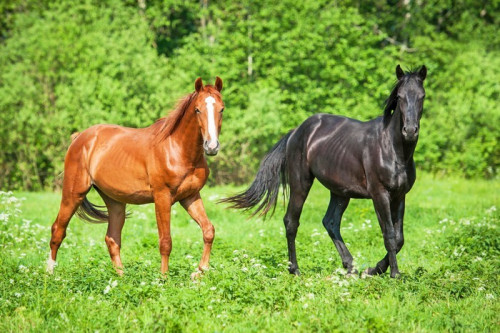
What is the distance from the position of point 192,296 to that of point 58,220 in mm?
2934

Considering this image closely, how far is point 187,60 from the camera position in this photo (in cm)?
2417

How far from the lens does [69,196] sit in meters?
7.93

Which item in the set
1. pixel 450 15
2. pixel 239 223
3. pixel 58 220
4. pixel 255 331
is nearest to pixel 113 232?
pixel 58 220

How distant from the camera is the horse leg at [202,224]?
7145mm

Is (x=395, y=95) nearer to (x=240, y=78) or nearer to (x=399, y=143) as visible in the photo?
(x=399, y=143)

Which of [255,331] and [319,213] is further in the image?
[319,213]

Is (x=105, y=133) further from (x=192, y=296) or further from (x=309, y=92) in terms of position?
(x=309, y=92)

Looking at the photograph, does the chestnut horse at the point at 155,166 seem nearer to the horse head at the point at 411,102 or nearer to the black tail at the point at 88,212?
the black tail at the point at 88,212

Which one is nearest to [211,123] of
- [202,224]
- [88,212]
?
[202,224]

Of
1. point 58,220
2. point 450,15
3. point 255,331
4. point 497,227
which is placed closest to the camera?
point 255,331

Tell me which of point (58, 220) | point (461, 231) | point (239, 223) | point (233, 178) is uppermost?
point (58, 220)

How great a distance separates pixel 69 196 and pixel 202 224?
1915 millimetres

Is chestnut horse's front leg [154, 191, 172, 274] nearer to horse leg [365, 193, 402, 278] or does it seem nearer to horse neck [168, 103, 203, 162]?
horse neck [168, 103, 203, 162]

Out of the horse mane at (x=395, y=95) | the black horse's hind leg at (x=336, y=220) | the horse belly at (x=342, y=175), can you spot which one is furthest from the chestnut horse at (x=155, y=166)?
the horse mane at (x=395, y=95)
